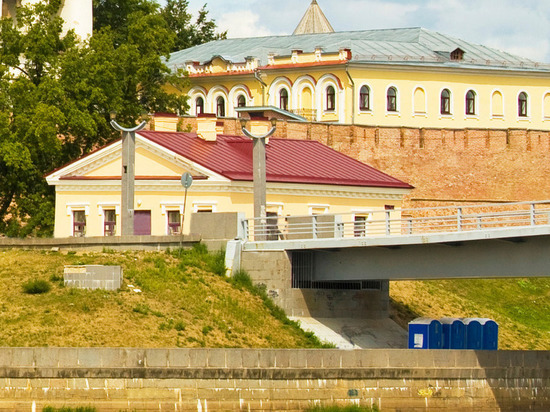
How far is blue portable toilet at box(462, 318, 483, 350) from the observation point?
44094 millimetres

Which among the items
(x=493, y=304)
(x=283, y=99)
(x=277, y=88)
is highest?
(x=277, y=88)

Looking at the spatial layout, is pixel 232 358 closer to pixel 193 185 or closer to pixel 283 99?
pixel 193 185

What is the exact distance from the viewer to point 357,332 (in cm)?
4528

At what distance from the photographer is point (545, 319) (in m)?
56.2

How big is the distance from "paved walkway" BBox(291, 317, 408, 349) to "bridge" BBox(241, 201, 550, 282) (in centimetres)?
113

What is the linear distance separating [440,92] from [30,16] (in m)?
24.3

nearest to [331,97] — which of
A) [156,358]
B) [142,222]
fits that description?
[142,222]

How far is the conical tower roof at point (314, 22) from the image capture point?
3826 inches

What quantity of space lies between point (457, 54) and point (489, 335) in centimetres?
3702

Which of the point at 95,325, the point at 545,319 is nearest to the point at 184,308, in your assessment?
the point at 95,325

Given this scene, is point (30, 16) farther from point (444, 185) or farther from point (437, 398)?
point (437, 398)

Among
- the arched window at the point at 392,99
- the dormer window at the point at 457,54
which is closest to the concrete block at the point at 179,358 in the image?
the arched window at the point at 392,99

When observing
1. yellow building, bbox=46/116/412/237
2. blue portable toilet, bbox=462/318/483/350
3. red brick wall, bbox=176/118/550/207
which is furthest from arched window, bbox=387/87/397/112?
blue portable toilet, bbox=462/318/483/350

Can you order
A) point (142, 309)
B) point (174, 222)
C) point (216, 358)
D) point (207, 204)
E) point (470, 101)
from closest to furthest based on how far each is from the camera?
point (216, 358) < point (142, 309) < point (207, 204) < point (174, 222) < point (470, 101)
